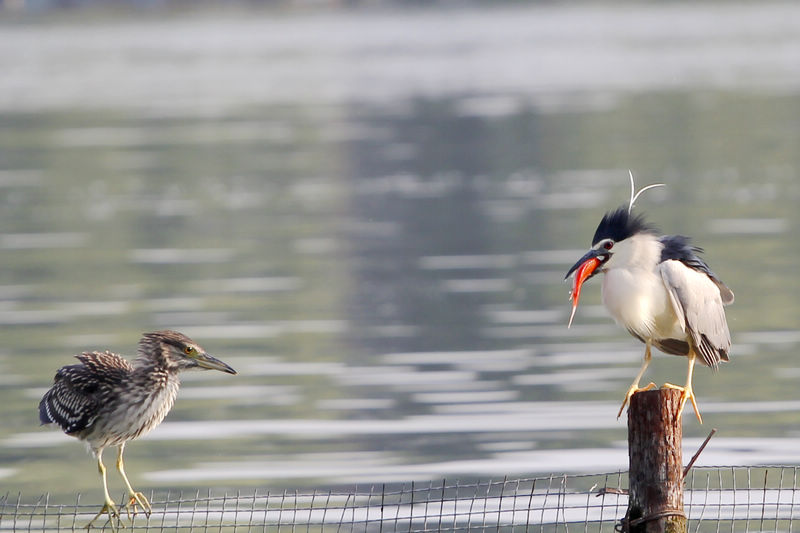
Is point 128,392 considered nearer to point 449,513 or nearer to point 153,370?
point 153,370

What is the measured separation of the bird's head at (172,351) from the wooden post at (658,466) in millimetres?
2514

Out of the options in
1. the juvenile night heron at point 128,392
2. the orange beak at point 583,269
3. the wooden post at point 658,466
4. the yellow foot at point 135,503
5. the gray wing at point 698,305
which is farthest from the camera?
the juvenile night heron at point 128,392

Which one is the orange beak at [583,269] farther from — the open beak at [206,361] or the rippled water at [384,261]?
the rippled water at [384,261]

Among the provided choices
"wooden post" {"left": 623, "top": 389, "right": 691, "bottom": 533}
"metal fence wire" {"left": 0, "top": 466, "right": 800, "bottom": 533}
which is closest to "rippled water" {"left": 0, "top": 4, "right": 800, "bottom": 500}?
"metal fence wire" {"left": 0, "top": 466, "right": 800, "bottom": 533}

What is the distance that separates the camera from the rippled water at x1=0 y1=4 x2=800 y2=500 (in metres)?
12.4

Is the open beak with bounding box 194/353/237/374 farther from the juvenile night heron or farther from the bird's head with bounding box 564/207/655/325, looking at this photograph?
the bird's head with bounding box 564/207/655/325

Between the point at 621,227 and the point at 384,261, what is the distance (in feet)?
40.9

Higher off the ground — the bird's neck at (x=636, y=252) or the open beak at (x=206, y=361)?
the bird's neck at (x=636, y=252)

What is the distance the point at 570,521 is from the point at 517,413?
3.09 m

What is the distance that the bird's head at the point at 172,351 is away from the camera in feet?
31.3

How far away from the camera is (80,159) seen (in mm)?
34312

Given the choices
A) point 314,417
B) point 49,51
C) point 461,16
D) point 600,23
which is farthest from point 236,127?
point 461,16

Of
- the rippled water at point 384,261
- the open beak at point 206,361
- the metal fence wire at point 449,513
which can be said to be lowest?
the metal fence wire at point 449,513

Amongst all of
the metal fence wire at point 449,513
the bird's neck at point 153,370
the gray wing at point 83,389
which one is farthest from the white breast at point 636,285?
the gray wing at point 83,389
